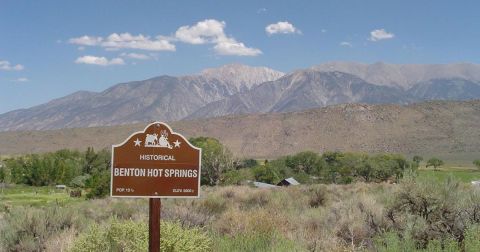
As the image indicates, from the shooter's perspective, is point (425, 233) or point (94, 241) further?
point (425, 233)

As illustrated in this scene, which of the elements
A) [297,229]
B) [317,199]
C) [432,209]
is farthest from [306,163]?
[432,209]

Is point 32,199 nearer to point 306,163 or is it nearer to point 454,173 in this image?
point 454,173

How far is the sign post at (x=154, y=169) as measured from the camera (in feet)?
23.5

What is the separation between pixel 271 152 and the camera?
168000 millimetres

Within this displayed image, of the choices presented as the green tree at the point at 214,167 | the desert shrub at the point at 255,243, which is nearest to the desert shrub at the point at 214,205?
the desert shrub at the point at 255,243

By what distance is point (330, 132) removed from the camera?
158 metres

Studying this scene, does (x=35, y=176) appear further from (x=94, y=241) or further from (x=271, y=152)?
(x=271, y=152)

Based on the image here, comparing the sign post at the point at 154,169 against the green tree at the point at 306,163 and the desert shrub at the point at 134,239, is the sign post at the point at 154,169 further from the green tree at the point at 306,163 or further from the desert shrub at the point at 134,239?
the green tree at the point at 306,163

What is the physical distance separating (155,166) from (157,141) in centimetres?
33

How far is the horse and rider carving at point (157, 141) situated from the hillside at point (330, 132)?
13326 centimetres

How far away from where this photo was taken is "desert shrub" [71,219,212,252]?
A: 848 centimetres

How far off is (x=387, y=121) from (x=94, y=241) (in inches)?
6126

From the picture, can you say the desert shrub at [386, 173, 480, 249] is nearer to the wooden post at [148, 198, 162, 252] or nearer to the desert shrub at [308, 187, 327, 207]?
the wooden post at [148, 198, 162, 252]

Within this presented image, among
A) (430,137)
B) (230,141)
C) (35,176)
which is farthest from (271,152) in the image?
(35,176)
